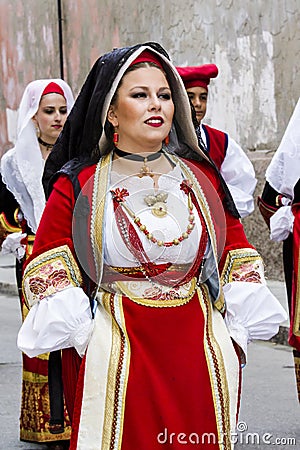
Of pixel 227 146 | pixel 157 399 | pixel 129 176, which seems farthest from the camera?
pixel 227 146

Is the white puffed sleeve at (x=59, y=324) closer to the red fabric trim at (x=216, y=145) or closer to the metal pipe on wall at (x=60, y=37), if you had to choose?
Result: the red fabric trim at (x=216, y=145)

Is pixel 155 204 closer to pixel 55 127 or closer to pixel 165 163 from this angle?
pixel 165 163

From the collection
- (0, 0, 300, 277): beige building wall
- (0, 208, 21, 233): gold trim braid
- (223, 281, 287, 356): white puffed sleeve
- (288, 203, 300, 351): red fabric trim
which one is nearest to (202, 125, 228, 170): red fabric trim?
(288, 203, 300, 351): red fabric trim

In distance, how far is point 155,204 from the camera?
3.71 metres

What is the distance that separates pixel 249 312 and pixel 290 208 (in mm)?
2337

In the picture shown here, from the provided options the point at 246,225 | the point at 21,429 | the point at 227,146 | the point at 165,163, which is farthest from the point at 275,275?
the point at 165,163

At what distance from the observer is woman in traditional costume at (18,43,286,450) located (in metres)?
3.54

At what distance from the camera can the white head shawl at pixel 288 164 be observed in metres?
5.89

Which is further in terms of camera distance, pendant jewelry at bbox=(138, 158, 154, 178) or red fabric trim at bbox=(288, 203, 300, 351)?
red fabric trim at bbox=(288, 203, 300, 351)

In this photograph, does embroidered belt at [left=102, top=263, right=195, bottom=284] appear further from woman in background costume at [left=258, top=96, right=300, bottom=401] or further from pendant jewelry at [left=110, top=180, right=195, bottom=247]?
woman in background costume at [left=258, top=96, right=300, bottom=401]

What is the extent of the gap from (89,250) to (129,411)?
522 millimetres

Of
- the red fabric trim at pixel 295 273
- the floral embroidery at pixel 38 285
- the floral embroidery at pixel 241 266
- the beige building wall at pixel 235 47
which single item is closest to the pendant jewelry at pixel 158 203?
the floral embroidery at pixel 241 266

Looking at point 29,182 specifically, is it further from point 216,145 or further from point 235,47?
point 235,47

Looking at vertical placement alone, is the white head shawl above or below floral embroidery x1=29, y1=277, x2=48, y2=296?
below
